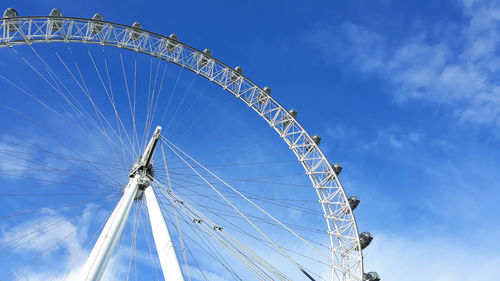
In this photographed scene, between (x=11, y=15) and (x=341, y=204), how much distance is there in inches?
861

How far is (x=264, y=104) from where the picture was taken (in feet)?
84.5

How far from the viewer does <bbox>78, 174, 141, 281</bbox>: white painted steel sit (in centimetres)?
1064

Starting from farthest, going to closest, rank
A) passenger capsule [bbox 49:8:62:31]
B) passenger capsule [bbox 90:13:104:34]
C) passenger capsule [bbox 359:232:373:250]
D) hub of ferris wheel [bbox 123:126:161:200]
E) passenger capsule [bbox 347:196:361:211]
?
passenger capsule [bbox 347:196:361:211]
passenger capsule [bbox 359:232:373:250]
passenger capsule [bbox 90:13:104:34]
passenger capsule [bbox 49:8:62:31]
hub of ferris wheel [bbox 123:126:161:200]

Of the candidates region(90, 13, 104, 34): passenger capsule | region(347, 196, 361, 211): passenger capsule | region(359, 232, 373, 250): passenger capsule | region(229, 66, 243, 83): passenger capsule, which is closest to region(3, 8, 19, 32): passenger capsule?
region(90, 13, 104, 34): passenger capsule

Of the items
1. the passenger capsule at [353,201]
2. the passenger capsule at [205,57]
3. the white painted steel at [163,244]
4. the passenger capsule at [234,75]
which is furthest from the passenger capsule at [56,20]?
the passenger capsule at [353,201]

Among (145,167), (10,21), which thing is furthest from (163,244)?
(10,21)

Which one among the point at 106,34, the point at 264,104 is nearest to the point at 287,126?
the point at 264,104

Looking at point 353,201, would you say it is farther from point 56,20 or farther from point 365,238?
point 56,20

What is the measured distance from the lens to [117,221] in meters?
12.7

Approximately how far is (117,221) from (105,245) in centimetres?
118

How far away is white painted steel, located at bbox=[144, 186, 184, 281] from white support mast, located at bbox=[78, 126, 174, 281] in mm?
920

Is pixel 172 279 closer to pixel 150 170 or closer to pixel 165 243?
pixel 165 243

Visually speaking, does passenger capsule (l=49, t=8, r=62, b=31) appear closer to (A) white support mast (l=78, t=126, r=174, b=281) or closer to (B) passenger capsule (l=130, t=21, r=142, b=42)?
(B) passenger capsule (l=130, t=21, r=142, b=42)

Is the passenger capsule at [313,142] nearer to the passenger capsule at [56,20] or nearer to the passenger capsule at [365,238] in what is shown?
the passenger capsule at [365,238]
